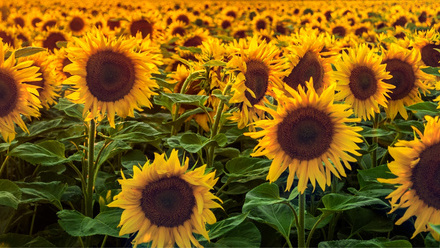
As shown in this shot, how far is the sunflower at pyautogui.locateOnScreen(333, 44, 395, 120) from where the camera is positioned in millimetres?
2811

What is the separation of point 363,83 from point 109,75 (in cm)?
133

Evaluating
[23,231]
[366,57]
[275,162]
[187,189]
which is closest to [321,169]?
[275,162]

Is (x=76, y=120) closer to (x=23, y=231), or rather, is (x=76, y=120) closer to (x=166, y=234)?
(x=23, y=231)

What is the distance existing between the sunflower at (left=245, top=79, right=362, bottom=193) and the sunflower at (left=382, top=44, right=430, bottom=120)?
121cm

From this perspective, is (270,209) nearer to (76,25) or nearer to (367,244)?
(367,244)

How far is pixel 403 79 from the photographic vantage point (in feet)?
10.2

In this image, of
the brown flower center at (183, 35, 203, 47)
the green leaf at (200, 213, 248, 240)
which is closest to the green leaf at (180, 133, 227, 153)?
the green leaf at (200, 213, 248, 240)

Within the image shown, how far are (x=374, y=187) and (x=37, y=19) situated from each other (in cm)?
610

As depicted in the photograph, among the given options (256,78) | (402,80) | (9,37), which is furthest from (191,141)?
(9,37)

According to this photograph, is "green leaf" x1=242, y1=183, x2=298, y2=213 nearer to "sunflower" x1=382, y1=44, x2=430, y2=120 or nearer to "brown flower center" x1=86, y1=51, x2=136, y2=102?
"brown flower center" x1=86, y1=51, x2=136, y2=102

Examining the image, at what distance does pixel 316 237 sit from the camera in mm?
2670

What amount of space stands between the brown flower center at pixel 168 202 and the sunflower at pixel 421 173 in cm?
71

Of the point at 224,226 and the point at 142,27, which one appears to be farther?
the point at 142,27

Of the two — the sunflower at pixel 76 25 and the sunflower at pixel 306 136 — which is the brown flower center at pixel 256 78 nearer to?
the sunflower at pixel 306 136
